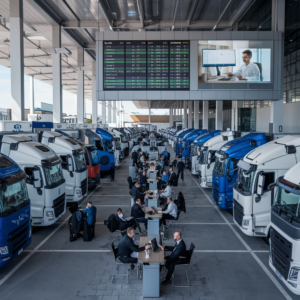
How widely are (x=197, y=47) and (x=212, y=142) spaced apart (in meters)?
5.97

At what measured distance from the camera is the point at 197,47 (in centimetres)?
1783

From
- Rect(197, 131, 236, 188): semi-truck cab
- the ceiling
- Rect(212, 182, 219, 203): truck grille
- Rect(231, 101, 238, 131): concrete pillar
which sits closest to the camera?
Rect(212, 182, 219, 203): truck grille

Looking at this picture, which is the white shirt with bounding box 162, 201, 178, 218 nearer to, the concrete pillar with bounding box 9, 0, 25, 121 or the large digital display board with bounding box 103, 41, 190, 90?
the large digital display board with bounding box 103, 41, 190, 90

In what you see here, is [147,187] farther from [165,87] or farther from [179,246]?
[179,246]

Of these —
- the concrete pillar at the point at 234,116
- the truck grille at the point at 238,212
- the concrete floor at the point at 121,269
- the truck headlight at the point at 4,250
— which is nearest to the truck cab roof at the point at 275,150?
the truck grille at the point at 238,212

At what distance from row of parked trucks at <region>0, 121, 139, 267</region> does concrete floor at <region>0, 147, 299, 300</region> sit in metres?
0.64

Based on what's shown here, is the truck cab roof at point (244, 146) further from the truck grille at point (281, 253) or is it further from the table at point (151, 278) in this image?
the table at point (151, 278)

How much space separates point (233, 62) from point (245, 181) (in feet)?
34.7

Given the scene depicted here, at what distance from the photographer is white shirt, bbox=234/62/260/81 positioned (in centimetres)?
1775

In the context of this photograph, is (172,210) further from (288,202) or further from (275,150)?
(288,202)

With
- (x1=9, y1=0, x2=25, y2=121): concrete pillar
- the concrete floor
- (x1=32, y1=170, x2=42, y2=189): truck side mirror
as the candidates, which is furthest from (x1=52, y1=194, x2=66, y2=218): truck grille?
(x1=9, y1=0, x2=25, y2=121): concrete pillar

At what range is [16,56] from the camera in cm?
1669

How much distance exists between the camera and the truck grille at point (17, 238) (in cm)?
688

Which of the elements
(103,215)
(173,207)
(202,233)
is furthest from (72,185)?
(202,233)
